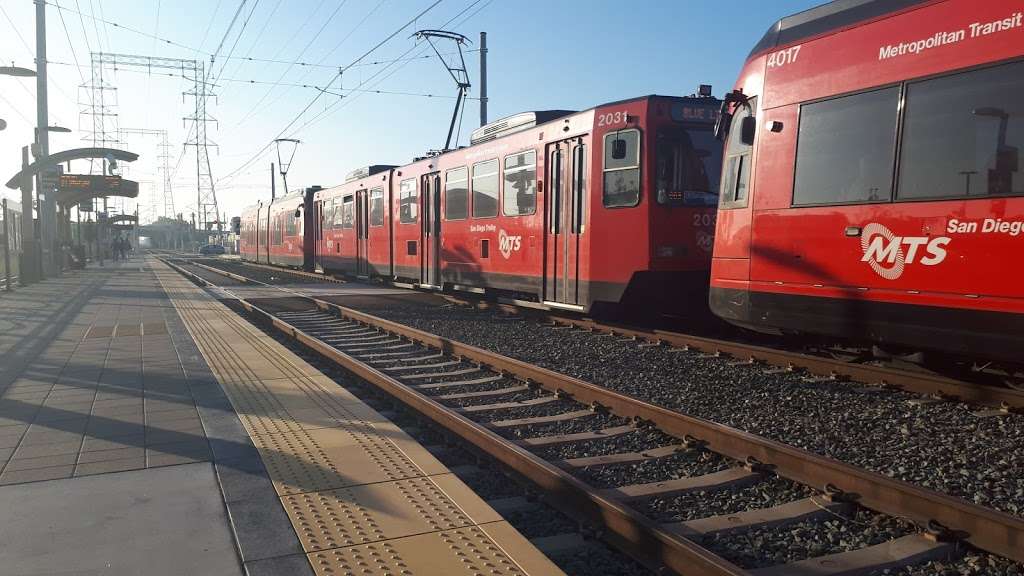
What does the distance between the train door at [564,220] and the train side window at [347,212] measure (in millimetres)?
11982

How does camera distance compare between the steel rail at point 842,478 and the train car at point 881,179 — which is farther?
the train car at point 881,179

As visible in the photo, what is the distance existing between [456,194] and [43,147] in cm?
1808

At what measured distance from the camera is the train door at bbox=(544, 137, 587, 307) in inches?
412

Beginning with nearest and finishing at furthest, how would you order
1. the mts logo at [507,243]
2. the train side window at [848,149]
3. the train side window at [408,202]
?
the train side window at [848,149] → the mts logo at [507,243] → the train side window at [408,202]

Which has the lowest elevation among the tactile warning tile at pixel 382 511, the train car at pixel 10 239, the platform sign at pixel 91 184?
the tactile warning tile at pixel 382 511

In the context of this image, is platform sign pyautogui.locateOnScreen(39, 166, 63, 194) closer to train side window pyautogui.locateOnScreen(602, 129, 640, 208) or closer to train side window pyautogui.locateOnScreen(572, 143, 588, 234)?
train side window pyautogui.locateOnScreen(572, 143, 588, 234)

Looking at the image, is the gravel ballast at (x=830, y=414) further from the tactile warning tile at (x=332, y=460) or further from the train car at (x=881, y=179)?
the tactile warning tile at (x=332, y=460)

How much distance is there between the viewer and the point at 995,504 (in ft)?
12.0

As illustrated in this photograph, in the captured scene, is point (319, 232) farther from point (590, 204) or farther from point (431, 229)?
point (590, 204)

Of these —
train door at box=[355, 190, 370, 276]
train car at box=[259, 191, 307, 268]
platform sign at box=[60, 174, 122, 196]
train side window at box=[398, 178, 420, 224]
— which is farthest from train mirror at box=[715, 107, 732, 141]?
platform sign at box=[60, 174, 122, 196]

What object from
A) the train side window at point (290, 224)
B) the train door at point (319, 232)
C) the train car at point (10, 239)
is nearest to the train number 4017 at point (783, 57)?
the train car at point (10, 239)

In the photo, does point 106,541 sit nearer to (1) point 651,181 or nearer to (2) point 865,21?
(2) point 865,21

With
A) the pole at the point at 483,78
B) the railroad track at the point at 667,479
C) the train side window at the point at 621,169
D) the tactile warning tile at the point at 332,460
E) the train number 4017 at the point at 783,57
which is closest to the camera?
the railroad track at the point at 667,479

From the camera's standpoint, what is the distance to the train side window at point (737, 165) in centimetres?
717
